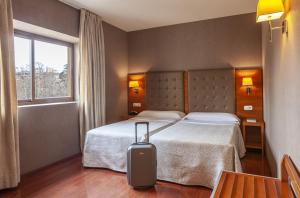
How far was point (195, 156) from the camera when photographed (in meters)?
2.34

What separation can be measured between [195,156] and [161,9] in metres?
2.53

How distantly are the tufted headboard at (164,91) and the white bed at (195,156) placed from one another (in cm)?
170

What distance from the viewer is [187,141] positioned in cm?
241

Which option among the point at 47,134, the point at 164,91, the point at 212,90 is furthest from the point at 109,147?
the point at 212,90

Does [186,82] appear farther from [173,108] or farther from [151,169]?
[151,169]

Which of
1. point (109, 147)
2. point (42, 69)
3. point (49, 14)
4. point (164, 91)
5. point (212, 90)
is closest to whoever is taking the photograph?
point (109, 147)

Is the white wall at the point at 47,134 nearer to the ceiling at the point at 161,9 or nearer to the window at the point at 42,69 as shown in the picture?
the window at the point at 42,69

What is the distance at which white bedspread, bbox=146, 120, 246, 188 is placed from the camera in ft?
7.23

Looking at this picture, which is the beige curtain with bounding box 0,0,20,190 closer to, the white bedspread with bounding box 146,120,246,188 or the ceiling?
the ceiling

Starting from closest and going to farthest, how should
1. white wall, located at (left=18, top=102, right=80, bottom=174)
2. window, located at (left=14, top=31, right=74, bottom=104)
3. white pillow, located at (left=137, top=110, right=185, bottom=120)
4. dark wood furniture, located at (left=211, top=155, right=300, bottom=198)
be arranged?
dark wood furniture, located at (left=211, top=155, right=300, bottom=198)
white wall, located at (left=18, top=102, right=80, bottom=174)
window, located at (left=14, top=31, right=74, bottom=104)
white pillow, located at (left=137, top=110, right=185, bottom=120)

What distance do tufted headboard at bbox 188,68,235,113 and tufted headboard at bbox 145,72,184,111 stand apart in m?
0.24

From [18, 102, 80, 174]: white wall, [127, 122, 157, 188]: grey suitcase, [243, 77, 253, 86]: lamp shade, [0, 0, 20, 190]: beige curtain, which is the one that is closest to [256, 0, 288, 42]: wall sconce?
[127, 122, 157, 188]: grey suitcase

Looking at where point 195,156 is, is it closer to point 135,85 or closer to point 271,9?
point 271,9

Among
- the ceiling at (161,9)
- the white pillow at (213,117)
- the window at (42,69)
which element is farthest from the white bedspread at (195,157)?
the ceiling at (161,9)
